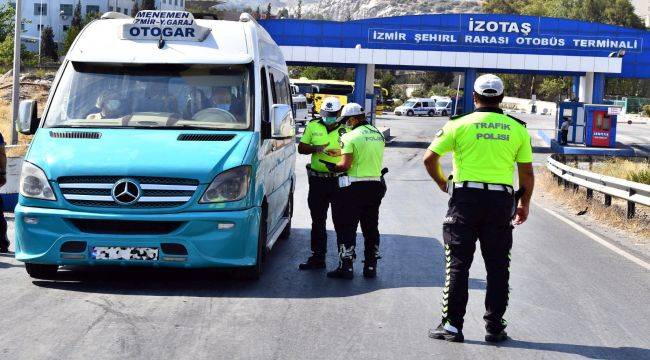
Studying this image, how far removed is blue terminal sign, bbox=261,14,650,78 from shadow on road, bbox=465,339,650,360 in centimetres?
4299

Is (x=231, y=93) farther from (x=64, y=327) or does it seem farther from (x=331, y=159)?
(x=64, y=327)

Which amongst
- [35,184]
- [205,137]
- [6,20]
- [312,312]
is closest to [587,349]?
[312,312]

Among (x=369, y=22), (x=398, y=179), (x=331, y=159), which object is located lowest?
(x=398, y=179)

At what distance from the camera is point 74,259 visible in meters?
8.13

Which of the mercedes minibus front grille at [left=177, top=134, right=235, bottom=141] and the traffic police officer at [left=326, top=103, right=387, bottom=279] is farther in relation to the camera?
the traffic police officer at [left=326, top=103, right=387, bottom=279]

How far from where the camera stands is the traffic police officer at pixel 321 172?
10.0 metres

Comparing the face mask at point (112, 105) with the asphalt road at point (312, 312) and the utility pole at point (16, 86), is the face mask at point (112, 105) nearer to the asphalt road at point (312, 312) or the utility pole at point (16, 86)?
the asphalt road at point (312, 312)

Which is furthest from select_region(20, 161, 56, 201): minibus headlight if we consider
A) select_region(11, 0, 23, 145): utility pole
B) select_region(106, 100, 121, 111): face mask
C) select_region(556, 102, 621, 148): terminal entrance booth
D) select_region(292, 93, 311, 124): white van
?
select_region(556, 102, 621, 148): terminal entrance booth

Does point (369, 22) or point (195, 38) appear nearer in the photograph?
point (195, 38)

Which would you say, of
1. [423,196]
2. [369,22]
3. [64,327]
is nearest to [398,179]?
[423,196]

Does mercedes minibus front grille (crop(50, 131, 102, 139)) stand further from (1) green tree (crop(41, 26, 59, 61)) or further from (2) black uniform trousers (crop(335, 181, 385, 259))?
(1) green tree (crop(41, 26, 59, 61))

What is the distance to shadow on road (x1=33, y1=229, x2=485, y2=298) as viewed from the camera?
8367 millimetres

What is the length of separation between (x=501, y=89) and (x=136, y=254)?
11.4ft

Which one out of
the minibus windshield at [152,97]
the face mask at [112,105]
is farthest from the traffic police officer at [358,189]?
the face mask at [112,105]
